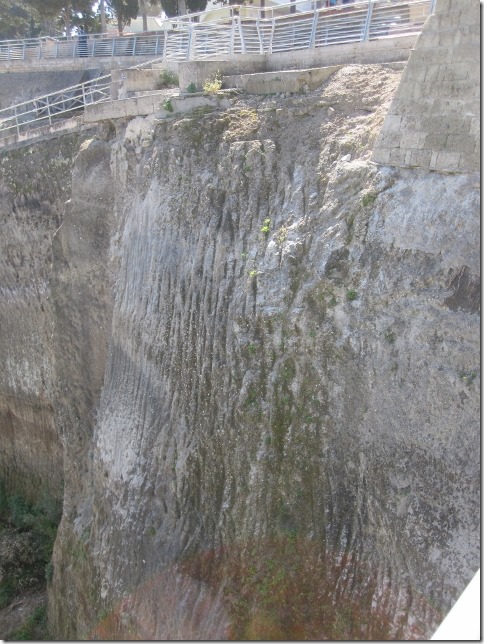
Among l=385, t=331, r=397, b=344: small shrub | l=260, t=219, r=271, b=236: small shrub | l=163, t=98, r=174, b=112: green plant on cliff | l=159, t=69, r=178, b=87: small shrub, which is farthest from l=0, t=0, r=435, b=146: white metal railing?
l=385, t=331, r=397, b=344: small shrub

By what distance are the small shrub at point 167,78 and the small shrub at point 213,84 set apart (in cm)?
155

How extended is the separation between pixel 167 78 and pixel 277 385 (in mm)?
6649

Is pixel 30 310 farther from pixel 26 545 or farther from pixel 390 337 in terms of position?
pixel 390 337

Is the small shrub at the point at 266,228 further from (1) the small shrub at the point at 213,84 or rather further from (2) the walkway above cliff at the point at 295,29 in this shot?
(2) the walkway above cliff at the point at 295,29

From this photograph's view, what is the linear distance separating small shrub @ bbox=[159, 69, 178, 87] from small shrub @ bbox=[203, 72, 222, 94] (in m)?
1.55

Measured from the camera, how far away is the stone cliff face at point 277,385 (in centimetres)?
655

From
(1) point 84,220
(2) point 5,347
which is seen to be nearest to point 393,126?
(1) point 84,220

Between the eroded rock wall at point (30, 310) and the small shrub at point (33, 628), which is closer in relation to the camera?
the small shrub at point (33, 628)

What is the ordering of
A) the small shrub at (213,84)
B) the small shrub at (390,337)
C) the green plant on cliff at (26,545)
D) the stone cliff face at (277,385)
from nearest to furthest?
the stone cliff face at (277,385), the small shrub at (390,337), the small shrub at (213,84), the green plant on cliff at (26,545)

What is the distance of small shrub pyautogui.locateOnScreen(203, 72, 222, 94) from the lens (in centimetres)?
973

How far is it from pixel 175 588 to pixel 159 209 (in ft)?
17.9

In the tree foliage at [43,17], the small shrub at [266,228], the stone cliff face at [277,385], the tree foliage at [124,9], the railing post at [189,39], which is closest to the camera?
the stone cliff face at [277,385]

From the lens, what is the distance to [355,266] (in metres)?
7.14

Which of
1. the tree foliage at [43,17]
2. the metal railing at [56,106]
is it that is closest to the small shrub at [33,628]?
the metal railing at [56,106]
